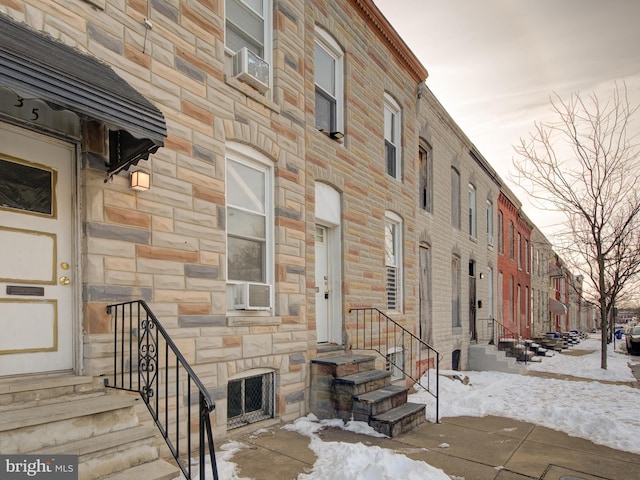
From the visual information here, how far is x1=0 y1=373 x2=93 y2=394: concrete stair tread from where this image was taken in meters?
3.48

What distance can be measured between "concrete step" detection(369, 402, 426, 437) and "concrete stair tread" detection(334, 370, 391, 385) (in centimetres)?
52

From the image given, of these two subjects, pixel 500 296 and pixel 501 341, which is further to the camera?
pixel 500 296

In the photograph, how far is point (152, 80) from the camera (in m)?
4.80

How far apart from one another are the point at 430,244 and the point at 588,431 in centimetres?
606

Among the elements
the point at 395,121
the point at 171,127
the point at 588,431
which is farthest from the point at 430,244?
the point at 171,127

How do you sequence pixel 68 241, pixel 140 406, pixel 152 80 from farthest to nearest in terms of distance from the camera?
pixel 152 80
pixel 140 406
pixel 68 241

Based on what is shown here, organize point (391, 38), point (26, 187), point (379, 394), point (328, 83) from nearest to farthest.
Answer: point (26, 187) < point (379, 394) < point (328, 83) < point (391, 38)

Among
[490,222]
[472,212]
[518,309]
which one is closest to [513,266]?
[518,309]

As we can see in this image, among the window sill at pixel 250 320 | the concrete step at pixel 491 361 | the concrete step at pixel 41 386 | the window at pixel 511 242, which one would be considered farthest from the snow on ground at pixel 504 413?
the window at pixel 511 242

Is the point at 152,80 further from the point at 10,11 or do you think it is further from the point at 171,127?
the point at 10,11

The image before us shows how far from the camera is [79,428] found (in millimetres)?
3414

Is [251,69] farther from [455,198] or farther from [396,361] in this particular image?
[455,198]

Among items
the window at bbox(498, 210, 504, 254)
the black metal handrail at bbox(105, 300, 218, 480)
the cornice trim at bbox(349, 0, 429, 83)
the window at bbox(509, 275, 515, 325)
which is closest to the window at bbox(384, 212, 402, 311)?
the cornice trim at bbox(349, 0, 429, 83)

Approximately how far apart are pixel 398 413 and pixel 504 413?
7.92 ft
